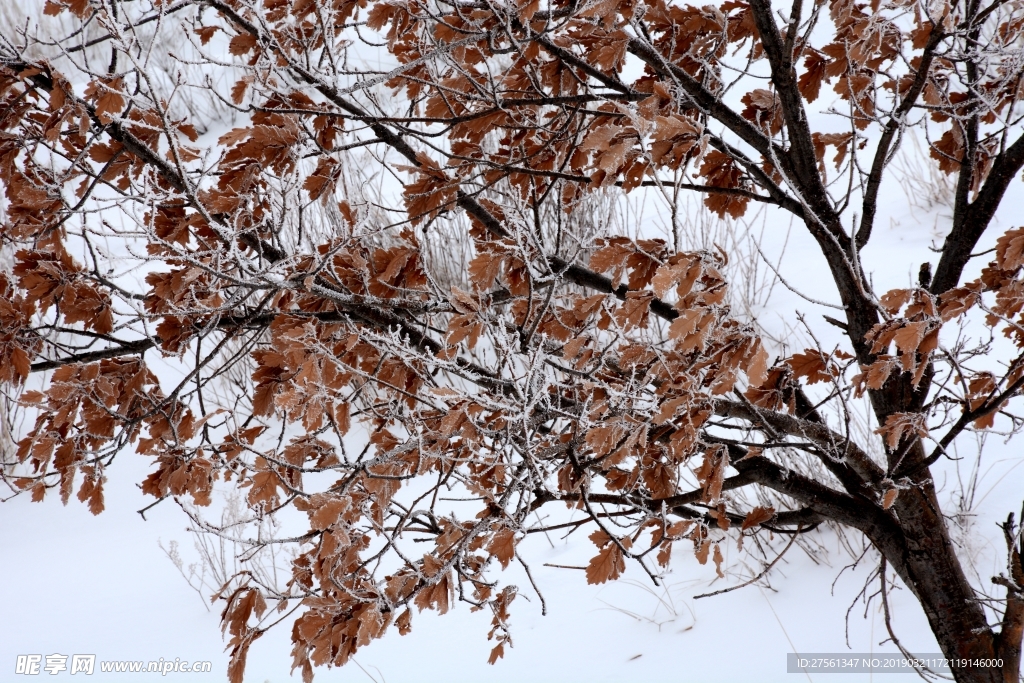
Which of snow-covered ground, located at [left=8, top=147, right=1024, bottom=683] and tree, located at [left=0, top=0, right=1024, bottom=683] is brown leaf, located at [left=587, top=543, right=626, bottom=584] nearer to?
tree, located at [left=0, top=0, right=1024, bottom=683]

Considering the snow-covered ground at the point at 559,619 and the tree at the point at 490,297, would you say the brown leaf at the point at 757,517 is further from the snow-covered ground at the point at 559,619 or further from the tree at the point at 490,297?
the snow-covered ground at the point at 559,619

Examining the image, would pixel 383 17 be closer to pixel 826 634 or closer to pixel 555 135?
pixel 555 135

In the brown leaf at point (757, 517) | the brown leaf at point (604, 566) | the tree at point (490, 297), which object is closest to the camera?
the tree at point (490, 297)

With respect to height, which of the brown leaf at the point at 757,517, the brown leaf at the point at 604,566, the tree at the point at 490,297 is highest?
the tree at the point at 490,297

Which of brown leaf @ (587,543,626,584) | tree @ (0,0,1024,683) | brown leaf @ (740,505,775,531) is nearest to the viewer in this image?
tree @ (0,0,1024,683)

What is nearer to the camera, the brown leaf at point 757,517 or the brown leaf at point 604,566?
the brown leaf at point 604,566

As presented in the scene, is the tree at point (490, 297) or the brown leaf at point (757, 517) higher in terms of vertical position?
the tree at point (490, 297)

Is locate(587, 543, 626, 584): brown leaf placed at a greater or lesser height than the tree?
lesser

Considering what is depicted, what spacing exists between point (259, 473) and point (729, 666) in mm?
1663

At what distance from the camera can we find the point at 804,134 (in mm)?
1446

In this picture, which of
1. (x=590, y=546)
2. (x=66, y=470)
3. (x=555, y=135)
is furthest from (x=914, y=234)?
(x=66, y=470)

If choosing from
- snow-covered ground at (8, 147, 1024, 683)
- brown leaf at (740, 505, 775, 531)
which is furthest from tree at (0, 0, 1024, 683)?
snow-covered ground at (8, 147, 1024, 683)

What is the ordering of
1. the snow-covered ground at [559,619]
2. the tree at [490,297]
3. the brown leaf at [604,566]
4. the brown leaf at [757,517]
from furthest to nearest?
the snow-covered ground at [559,619] → the brown leaf at [757,517] → the brown leaf at [604,566] → the tree at [490,297]

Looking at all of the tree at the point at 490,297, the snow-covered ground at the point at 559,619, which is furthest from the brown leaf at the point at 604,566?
the snow-covered ground at the point at 559,619
